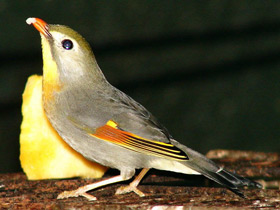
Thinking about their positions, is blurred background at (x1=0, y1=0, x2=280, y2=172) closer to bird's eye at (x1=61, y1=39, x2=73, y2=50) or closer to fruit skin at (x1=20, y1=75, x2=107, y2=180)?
fruit skin at (x1=20, y1=75, x2=107, y2=180)

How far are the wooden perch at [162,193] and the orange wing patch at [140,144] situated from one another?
270 millimetres

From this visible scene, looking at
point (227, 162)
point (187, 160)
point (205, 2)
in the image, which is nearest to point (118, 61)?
point (205, 2)

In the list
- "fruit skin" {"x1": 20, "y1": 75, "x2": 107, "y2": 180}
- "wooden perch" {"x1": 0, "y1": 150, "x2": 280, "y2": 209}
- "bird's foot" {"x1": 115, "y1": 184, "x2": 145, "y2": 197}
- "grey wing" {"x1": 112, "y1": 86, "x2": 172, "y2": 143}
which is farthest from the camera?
"fruit skin" {"x1": 20, "y1": 75, "x2": 107, "y2": 180}

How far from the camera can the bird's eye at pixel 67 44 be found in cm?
398

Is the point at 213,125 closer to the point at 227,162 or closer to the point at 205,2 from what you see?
the point at 205,2

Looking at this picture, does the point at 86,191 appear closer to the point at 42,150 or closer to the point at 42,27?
the point at 42,150

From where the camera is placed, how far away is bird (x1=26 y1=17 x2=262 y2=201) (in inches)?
153

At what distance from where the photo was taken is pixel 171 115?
7.23 metres

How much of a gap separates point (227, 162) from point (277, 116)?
294 cm

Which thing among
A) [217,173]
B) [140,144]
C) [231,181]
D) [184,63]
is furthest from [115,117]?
[184,63]

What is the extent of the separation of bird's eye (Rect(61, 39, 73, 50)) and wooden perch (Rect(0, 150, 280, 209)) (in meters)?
1.07

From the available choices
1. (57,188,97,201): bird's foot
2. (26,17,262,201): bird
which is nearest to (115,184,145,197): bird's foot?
(26,17,262,201): bird

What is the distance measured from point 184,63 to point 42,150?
327 centimetres

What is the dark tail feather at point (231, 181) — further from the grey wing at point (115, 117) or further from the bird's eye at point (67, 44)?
the bird's eye at point (67, 44)
